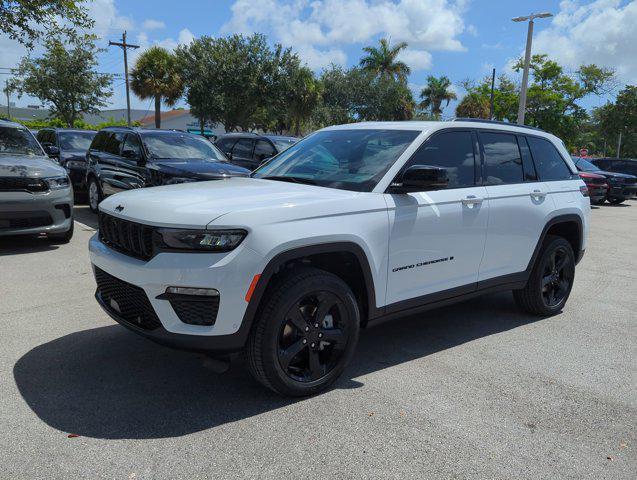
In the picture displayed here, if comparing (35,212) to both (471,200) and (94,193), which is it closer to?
(94,193)

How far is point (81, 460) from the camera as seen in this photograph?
2.79 metres

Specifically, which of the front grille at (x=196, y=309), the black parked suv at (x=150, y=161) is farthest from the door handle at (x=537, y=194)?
the black parked suv at (x=150, y=161)

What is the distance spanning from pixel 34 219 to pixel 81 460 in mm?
5503

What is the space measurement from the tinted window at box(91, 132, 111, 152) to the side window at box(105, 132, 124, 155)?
0.57 ft

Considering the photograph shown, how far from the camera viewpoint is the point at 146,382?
370 centimetres

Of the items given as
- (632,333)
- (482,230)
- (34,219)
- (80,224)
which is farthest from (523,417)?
(80,224)

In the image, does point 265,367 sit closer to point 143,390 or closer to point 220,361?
point 220,361

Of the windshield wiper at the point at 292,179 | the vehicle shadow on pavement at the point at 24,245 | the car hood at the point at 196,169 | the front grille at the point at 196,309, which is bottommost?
the vehicle shadow on pavement at the point at 24,245

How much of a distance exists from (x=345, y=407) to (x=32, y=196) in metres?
5.80

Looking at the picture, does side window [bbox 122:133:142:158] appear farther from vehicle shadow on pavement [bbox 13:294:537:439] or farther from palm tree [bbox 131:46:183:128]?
palm tree [bbox 131:46:183:128]

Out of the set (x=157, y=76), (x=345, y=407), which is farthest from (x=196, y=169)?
(x=157, y=76)

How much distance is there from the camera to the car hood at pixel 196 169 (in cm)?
858

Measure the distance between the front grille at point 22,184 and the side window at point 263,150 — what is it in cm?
575

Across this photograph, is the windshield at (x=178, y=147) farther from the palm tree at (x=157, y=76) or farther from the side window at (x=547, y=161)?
the palm tree at (x=157, y=76)
